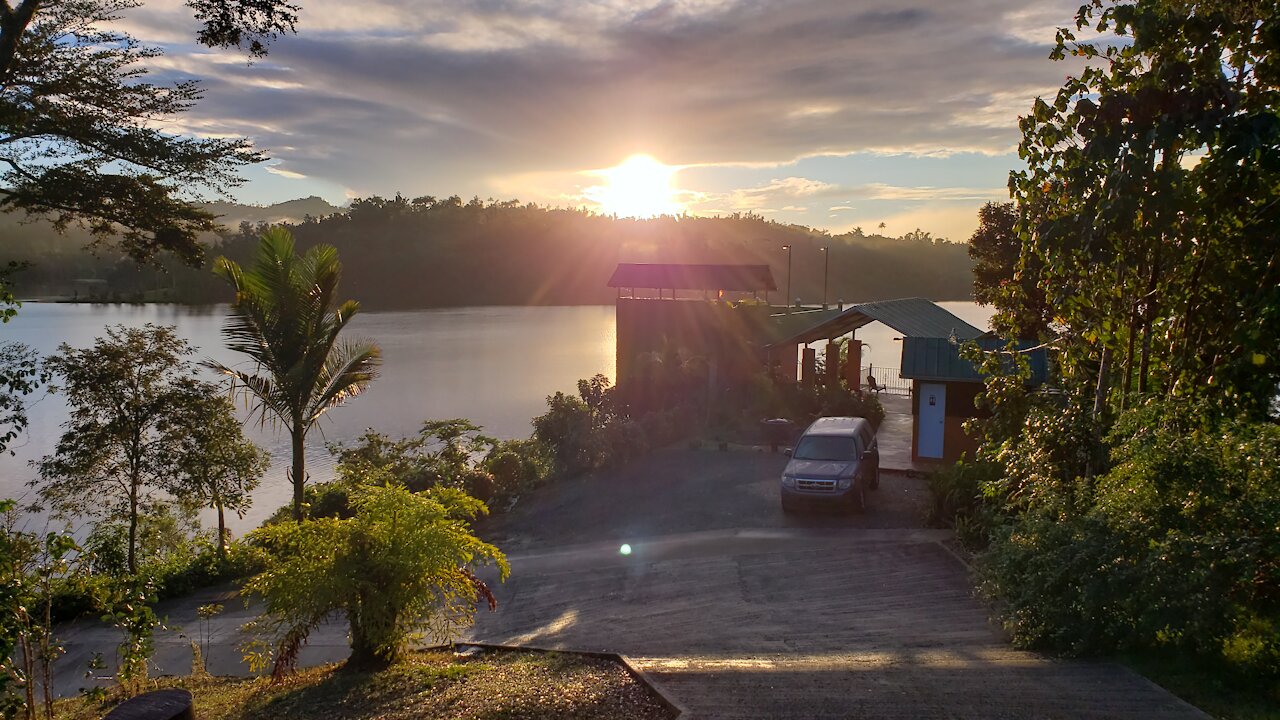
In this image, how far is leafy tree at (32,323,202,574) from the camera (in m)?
15.0

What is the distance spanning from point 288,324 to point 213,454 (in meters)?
3.51

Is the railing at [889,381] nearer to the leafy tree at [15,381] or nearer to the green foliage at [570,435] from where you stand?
the green foliage at [570,435]

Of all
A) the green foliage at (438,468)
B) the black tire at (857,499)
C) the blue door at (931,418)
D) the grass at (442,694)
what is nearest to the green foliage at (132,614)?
the grass at (442,694)

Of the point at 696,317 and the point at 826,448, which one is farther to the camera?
the point at 696,317

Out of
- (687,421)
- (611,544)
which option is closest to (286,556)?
(611,544)

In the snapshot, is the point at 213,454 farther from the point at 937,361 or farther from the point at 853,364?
the point at 853,364

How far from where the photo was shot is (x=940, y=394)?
18734 millimetres

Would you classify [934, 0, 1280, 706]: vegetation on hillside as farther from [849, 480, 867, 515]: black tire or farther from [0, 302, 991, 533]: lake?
[0, 302, 991, 533]: lake

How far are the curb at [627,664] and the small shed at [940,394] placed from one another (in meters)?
12.1

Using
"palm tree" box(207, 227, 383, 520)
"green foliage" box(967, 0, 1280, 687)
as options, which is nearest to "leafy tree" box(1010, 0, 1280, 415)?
"green foliage" box(967, 0, 1280, 687)

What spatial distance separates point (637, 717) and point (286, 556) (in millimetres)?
4252

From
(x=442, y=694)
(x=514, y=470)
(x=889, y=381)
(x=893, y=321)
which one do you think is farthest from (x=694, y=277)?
(x=442, y=694)

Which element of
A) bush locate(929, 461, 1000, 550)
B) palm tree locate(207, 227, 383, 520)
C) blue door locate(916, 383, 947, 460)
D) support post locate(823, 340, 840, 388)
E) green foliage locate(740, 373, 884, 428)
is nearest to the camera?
bush locate(929, 461, 1000, 550)

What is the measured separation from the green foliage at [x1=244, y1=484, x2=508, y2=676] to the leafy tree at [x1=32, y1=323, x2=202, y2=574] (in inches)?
357
